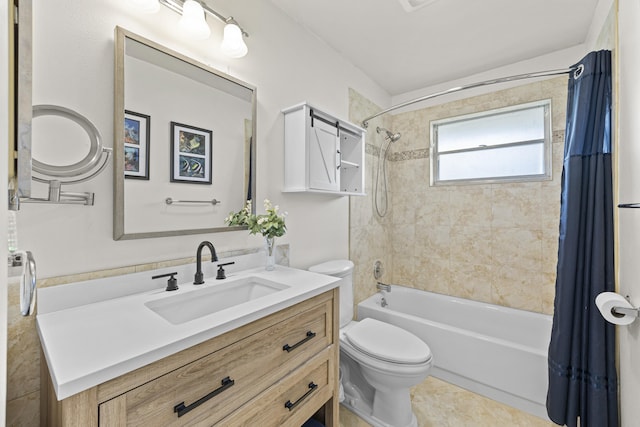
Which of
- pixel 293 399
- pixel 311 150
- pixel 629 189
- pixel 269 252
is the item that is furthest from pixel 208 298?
pixel 629 189

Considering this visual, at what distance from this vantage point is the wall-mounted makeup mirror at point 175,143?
43.9 inches

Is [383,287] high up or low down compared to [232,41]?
down

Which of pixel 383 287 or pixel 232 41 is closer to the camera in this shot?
pixel 232 41

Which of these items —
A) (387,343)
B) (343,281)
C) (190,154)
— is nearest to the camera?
(190,154)

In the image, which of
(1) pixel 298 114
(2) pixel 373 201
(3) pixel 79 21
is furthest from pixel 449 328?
(3) pixel 79 21

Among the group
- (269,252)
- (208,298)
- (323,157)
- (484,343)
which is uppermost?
(323,157)

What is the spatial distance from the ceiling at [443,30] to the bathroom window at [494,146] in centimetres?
45

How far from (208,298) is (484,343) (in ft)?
6.00

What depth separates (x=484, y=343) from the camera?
1.90 meters

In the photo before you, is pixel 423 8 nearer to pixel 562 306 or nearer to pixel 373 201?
pixel 373 201

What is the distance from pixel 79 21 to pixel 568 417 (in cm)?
277

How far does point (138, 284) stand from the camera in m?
1.12

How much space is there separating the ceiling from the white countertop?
5.80 feet

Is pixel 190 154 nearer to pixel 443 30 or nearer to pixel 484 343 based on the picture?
pixel 443 30
